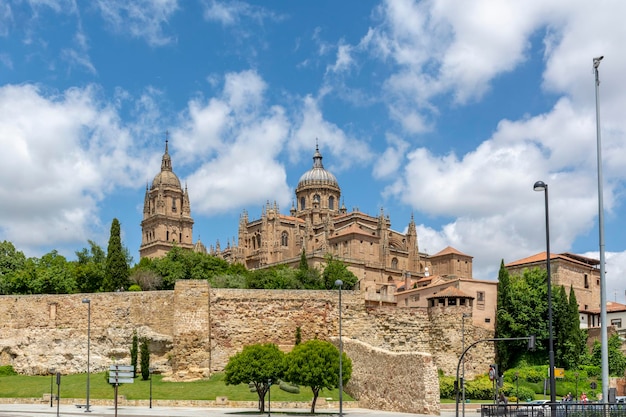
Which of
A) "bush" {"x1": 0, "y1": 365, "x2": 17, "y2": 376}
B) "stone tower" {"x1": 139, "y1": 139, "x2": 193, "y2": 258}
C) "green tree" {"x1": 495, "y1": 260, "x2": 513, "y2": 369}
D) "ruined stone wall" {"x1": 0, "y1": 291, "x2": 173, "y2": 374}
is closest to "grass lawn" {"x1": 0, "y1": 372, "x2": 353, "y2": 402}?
"bush" {"x1": 0, "y1": 365, "x2": 17, "y2": 376}

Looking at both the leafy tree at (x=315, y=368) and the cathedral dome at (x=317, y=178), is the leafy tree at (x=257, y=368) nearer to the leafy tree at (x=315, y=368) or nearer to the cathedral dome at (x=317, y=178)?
the leafy tree at (x=315, y=368)

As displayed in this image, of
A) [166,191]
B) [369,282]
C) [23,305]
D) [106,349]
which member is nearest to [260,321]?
[106,349]

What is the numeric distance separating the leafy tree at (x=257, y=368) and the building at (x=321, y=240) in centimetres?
3083

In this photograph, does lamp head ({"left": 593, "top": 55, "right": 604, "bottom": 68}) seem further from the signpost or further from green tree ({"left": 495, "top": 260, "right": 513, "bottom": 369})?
green tree ({"left": 495, "top": 260, "right": 513, "bottom": 369})

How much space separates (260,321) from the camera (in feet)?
175

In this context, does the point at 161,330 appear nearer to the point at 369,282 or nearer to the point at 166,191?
the point at 369,282

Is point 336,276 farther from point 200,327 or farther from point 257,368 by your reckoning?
point 257,368

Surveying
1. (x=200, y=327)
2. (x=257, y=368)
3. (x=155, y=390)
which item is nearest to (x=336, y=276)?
(x=200, y=327)

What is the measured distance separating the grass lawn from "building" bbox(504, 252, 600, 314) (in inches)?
1330

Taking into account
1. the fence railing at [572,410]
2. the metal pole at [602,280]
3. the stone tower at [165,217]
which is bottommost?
the fence railing at [572,410]

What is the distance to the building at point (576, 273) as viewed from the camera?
73375 mm

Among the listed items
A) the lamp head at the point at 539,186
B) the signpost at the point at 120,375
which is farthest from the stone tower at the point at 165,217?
the lamp head at the point at 539,186

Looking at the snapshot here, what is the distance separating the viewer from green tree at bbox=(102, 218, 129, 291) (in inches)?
2729

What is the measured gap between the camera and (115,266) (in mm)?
69688
